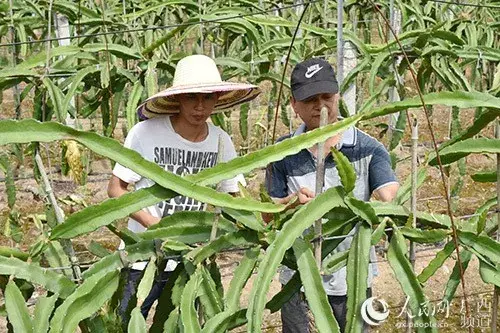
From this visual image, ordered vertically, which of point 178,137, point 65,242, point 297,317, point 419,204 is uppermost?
point 178,137

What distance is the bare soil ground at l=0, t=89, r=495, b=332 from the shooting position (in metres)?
2.41

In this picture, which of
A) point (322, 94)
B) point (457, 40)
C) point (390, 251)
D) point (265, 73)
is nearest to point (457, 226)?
point (390, 251)

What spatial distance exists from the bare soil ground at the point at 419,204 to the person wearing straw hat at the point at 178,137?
0.39 m

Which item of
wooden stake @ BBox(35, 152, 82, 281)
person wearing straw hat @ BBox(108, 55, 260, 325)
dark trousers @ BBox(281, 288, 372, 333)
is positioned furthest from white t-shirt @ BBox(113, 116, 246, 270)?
wooden stake @ BBox(35, 152, 82, 281)

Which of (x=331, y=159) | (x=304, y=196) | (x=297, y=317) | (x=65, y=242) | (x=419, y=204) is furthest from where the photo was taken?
(x=419, y=204)

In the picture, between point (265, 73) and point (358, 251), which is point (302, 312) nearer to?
point (358, 251)

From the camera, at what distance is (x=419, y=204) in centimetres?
327

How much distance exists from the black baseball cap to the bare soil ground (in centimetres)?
55

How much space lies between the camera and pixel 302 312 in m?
1.67

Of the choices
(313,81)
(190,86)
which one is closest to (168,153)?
(190,86)

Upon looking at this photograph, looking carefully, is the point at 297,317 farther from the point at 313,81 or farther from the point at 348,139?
the point at 313,81

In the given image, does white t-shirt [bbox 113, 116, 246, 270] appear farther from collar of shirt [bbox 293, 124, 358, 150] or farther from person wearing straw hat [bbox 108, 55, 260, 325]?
collar of shirt [bbox 293, 124, 358, 150]

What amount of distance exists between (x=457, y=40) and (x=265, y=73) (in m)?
0.70

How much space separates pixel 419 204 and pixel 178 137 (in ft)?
6.06
